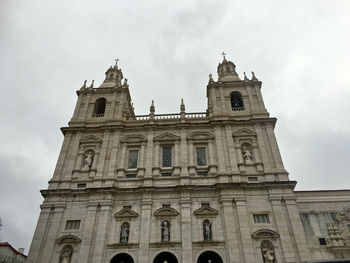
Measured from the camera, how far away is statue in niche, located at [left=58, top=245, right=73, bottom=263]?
2023cm

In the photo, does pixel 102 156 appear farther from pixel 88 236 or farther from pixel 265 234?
pixel 265 234

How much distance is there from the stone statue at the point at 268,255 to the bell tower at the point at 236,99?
1284 cm

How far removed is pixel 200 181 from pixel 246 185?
12.5 feet

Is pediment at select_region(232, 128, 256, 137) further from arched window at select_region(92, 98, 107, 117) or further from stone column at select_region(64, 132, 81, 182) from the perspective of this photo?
stone column at select_region(64, 132, 81, 182)

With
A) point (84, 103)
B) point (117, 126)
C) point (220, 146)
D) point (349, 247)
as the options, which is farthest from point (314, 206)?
point (84, 103)

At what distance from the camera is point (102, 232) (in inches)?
827

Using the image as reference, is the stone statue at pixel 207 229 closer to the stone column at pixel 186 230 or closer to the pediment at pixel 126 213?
the stone column at pixel 186 230

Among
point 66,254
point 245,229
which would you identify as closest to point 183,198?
point 245,229

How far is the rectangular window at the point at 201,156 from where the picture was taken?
25484 millimetres

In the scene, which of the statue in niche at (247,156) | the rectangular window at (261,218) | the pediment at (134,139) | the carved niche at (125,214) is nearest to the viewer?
the rectangular window at (261,218)

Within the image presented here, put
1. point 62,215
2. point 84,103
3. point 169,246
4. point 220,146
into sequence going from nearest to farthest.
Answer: point 169,246 < point 62,215 < point 220,146 < point 84,103

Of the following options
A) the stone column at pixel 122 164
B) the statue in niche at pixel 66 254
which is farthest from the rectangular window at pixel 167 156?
the statue in niche at pixel 66 254

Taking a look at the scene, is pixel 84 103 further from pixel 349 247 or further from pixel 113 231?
pixel 349 247

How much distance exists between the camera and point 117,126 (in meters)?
27.7
